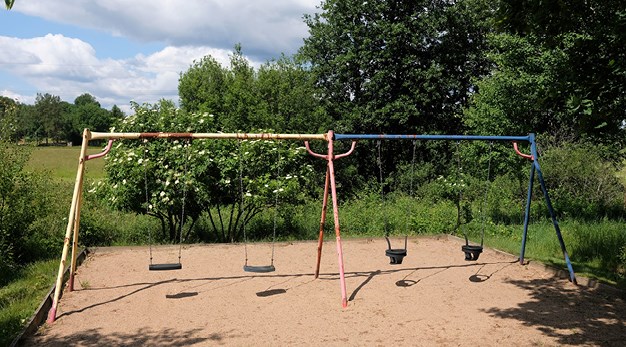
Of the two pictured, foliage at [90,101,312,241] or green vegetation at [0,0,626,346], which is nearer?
green vegetation at [0,0,626,346]

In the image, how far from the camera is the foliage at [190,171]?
9.60 meters

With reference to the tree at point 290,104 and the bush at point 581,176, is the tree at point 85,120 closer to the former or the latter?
the tree at point 290,104

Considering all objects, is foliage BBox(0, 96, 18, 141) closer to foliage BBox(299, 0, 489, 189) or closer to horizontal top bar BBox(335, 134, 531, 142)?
horizontal top bar BBox(335, 134, 531, 142)

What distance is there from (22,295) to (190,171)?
12.3ft

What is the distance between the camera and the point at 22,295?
6684mm

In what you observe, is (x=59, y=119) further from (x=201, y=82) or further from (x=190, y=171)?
(x=190, y=171)

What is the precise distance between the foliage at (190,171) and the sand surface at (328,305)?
3.96ft

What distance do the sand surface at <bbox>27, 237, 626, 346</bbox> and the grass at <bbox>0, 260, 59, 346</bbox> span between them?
1.07ft

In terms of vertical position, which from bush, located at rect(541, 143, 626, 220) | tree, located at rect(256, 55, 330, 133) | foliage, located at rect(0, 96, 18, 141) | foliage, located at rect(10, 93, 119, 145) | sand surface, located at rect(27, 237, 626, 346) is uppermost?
foliage, located at rect(10, 93, 119, 145)

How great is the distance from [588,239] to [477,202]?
6821 millimetres

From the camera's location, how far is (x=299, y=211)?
12.2 metres

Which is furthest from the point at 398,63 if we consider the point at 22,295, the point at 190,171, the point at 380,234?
the point at 22,295

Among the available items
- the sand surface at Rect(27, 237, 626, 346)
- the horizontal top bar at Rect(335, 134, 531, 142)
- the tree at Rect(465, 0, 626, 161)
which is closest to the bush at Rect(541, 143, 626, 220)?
the sand surface at Rect(27, 237, 626, 346)

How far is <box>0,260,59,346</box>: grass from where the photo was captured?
5.40 meters
